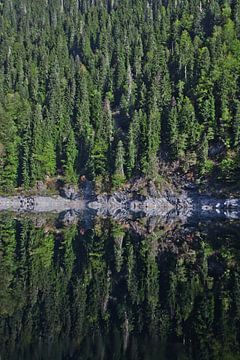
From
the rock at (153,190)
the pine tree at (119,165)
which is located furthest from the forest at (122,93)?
the rock at (153,190)

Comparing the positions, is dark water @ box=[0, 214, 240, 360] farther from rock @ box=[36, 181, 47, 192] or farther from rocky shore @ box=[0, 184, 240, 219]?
rock @ box=[36, 181, 47, 192]

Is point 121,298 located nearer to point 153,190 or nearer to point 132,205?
point 153,190

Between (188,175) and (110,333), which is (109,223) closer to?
(188,175)

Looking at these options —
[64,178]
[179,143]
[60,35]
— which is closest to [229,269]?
[179,143]

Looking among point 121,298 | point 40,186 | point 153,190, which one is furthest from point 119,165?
point 121,298

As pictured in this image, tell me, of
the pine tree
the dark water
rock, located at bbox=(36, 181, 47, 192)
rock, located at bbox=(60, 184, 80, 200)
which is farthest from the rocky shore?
the dark water
